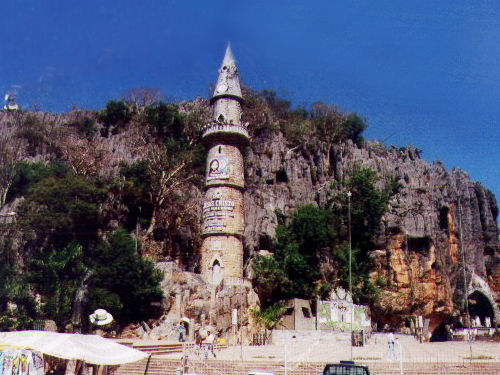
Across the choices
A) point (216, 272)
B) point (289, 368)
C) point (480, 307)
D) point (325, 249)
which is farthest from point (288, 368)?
point (480, 307)

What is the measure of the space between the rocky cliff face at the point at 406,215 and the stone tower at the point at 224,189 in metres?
4.92

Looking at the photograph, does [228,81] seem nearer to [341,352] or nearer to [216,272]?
[216,272]

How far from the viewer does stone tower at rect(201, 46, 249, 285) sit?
1633 inches

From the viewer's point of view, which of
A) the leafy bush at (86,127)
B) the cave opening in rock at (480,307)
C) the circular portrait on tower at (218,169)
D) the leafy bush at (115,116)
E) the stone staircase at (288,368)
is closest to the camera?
the stone staircase at (288,368)

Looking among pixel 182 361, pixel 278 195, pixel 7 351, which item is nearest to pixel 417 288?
pixel 278 195

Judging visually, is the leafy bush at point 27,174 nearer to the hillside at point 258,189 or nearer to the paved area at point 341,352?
the hillside at point 258,189

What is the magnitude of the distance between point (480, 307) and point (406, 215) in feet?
72.0

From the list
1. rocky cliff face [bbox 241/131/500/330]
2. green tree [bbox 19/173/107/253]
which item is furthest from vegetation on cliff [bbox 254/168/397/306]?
green tree [bbox 19/173/107/253]

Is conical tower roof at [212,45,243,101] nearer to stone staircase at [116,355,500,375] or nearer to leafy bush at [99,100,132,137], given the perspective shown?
leafy bush at [99,100,132,137]

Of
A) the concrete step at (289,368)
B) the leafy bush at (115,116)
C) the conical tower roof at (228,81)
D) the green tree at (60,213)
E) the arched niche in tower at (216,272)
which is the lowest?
the concrete step at (289,368)

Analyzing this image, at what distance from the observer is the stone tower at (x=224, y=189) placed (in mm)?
41469

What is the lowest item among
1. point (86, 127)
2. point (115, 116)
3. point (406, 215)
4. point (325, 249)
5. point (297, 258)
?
point (297, 258)

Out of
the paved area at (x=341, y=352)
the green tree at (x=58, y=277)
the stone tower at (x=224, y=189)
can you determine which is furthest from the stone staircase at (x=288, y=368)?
the stone tower at (x=224, y=189)

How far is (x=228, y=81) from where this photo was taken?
47.1 m
